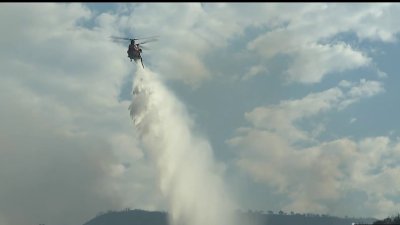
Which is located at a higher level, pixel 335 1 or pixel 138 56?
pixel 138 56

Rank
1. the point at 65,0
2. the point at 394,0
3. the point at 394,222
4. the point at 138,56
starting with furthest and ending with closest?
1. the point at 394,222
2. the point at 138,56
3. the point at 394,0
4. the point at 65,0

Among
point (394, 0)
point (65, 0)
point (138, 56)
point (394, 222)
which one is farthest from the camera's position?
point (394, 222)

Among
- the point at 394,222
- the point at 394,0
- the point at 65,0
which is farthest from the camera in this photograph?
the point at 394,222

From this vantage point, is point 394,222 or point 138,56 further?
point 394,222

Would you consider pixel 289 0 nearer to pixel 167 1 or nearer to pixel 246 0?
pixel 246 0

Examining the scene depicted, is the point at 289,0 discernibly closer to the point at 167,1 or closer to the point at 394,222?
the point at 167,1

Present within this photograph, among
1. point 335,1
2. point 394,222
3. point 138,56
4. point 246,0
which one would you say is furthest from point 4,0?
point 394,222

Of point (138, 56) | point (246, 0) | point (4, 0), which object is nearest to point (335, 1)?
point (246, 0)

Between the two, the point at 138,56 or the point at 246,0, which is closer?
the point at 246,0
